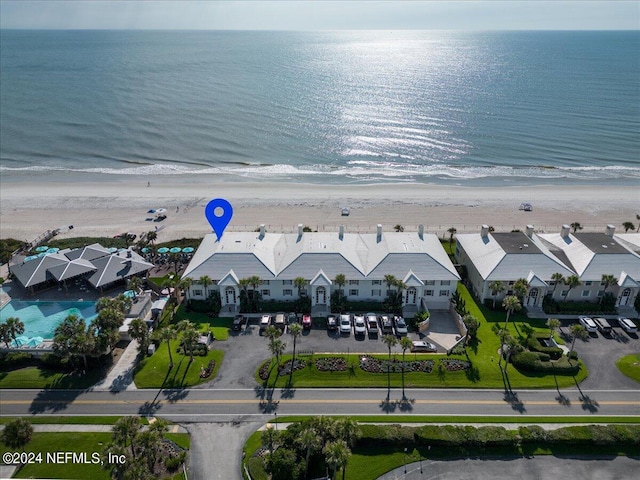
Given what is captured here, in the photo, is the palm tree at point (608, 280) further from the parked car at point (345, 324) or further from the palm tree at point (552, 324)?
the parked car at point (345, 324)

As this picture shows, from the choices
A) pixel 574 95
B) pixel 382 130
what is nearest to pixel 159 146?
pixel 382 130

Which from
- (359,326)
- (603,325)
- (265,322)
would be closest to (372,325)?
(359,326)

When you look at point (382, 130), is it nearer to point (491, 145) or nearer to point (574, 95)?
point (491, 145)

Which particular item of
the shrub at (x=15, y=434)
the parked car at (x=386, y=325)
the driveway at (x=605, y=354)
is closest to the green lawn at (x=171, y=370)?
the shrub at (x=15, y=434)

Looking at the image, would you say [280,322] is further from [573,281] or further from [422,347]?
[573,281]

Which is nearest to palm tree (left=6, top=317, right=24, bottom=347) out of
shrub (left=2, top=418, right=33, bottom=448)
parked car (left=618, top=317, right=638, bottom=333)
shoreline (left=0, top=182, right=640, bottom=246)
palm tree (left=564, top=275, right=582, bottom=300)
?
shrub (left=2, top=418, right=33, bottom=448)
